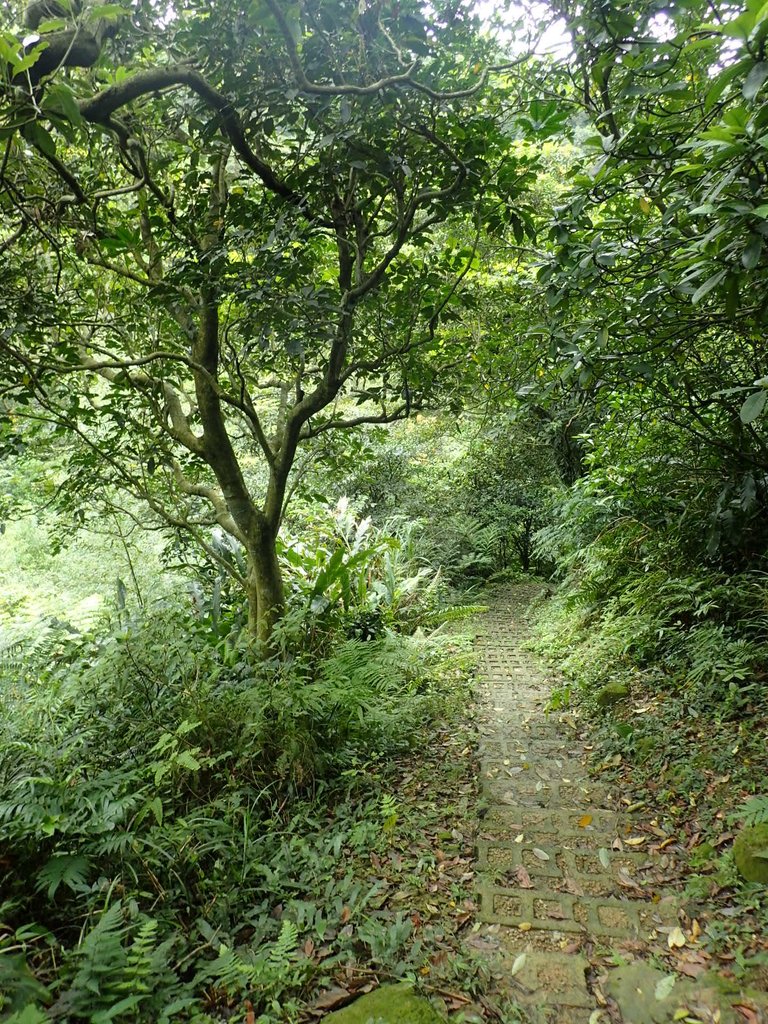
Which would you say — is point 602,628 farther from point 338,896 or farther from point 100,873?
point 100,873

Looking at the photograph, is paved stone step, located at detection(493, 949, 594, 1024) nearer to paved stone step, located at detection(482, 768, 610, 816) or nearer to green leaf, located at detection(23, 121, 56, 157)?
paved stone step, located at detection(482, 768, 610, 816)

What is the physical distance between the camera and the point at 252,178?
11.1 ft

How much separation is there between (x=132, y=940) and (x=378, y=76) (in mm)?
3706

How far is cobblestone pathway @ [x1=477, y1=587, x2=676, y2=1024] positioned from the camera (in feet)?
7.43

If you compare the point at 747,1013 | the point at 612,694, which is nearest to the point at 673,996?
the point at 747,1013

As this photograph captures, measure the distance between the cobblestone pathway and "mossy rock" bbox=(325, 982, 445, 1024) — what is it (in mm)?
378

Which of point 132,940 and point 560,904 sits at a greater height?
point 132,940

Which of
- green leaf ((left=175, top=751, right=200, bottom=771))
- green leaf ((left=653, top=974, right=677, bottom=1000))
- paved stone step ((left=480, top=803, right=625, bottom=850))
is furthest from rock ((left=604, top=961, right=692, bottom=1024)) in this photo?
green leaf ((left=175, top=751, right=200, bottom=771))

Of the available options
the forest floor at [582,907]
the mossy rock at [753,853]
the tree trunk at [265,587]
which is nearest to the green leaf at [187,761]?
the forest floor at [582,907]

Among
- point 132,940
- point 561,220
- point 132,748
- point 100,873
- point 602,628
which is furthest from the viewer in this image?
A: point 602,628

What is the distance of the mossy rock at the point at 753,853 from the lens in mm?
2498

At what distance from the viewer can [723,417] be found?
186 inches

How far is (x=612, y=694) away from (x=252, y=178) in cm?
415

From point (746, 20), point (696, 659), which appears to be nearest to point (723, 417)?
point (696, 659)
